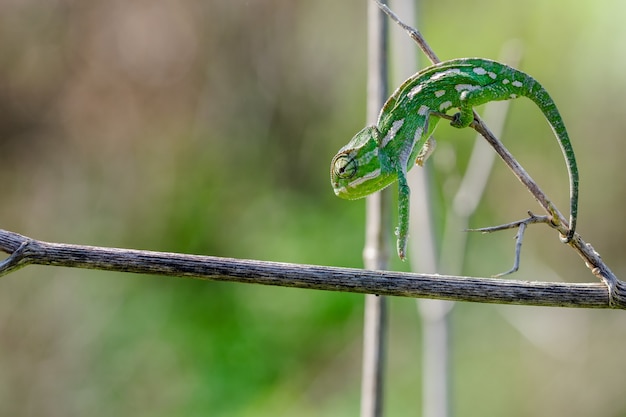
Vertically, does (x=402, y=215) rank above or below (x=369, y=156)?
below

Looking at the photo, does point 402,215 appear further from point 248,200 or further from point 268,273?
point 248,200

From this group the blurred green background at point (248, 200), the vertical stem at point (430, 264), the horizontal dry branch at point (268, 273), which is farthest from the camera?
the blurred green background at point (248, 200)

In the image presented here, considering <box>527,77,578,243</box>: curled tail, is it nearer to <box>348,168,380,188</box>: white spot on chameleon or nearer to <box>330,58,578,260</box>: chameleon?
<box>330,58,578,260</box>: chameleon

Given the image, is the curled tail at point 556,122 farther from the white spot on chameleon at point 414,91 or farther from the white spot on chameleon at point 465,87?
the white spot on chameleon at point 414,91

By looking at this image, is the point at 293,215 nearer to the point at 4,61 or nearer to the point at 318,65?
the point at 318,65

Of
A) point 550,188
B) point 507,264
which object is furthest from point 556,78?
point 507,264

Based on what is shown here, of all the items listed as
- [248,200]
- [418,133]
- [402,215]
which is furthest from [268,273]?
[248,200]

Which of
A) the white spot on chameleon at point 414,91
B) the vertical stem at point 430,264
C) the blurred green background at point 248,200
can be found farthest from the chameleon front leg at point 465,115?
the blurred green background at point 248,200
